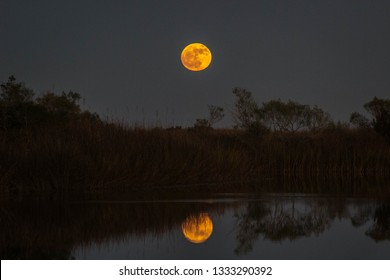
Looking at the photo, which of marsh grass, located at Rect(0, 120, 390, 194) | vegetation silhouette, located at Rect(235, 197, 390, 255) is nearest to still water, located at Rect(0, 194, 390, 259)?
vegetation silhouette, located at Rect(235, 197, 390, 255)

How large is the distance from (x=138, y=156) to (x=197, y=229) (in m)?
8.89

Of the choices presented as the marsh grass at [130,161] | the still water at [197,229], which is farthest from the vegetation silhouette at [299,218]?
the marsh grass at [130,161]

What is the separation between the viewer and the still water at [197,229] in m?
9.12

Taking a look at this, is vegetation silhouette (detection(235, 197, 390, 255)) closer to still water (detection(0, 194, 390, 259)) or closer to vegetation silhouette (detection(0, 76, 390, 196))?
Answer: still water (detection(0, 194, 390, 259))

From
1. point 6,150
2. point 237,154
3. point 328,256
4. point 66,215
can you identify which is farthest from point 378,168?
point 328,256

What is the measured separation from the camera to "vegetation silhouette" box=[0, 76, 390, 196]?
1753cm

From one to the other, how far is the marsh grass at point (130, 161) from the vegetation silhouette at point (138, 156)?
0.03m

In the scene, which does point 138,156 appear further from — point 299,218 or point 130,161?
point 299,218

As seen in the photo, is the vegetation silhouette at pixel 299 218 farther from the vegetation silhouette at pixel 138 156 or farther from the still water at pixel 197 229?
the vegetation silhouette at pixel 138 156

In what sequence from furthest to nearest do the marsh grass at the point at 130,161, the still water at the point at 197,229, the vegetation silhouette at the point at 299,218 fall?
the marsh grass at the point at 130,161 → the vegetation silhouette at the point at 299,218 → the still water at the point at 197,229

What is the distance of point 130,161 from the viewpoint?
19766 mm

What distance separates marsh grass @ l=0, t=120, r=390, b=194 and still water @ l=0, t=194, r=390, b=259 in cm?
249

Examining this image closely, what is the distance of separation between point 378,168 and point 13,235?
77.0 ft

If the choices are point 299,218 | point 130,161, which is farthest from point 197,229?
point 130,161
